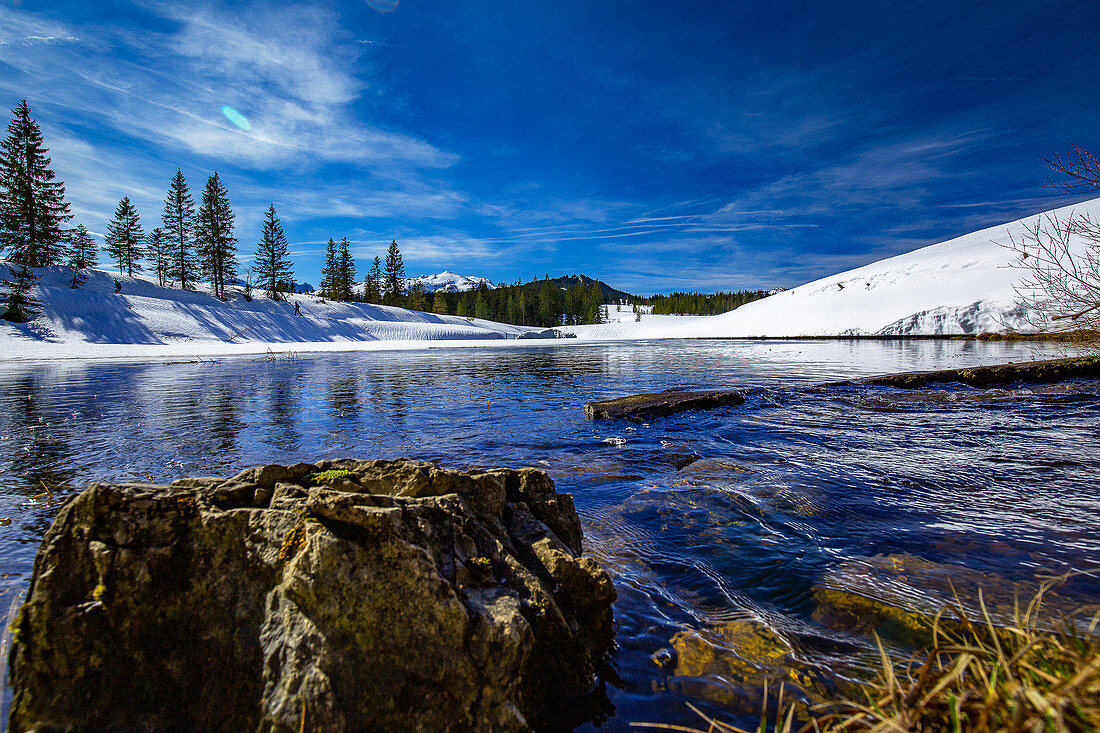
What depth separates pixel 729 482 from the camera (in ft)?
17.3

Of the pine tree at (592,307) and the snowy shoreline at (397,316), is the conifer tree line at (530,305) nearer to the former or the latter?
the pine tree at (592,307)

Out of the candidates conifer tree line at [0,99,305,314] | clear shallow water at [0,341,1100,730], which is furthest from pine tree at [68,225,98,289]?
clear shallow water at [0,341,1100,730]

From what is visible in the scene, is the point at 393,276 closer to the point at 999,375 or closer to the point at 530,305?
the point at 530,305

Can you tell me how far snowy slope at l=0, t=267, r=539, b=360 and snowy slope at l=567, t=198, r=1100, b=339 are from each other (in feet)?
145

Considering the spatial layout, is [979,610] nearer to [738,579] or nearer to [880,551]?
[880,551]

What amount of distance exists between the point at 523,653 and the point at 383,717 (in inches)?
22.4

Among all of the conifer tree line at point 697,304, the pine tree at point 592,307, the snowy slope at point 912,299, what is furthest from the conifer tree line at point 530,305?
the snowy slope at point 912,299

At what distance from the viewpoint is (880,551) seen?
3.57 metres

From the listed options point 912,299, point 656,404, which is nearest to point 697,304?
point 912,299

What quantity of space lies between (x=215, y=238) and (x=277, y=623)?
6734 centimetres

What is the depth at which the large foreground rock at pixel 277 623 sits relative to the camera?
5.80ft

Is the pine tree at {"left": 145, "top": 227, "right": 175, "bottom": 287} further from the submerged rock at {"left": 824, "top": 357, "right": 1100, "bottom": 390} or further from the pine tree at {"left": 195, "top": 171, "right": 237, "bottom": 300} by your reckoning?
the submerged rock at {"left": 824, "top": 357, "right": 1100, "bottom": 390}

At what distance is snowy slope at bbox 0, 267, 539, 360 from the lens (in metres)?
30.1

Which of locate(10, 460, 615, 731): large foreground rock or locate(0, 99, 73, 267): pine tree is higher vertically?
locate(0, 99, 73, 267): pine tree
